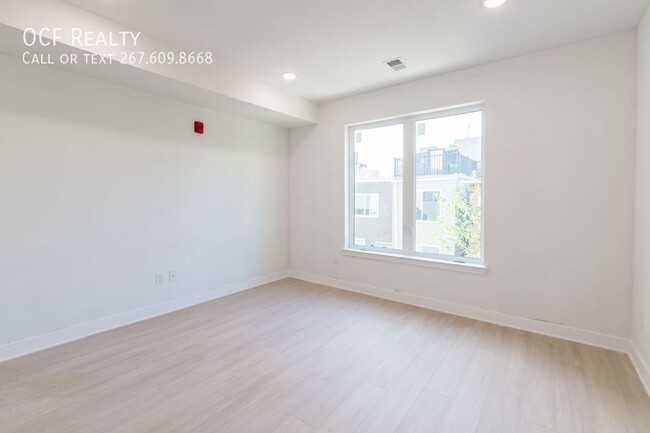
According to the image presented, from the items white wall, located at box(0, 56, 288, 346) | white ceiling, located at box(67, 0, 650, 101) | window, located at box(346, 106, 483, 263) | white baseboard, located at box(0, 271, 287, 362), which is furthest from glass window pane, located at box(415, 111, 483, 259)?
white baseboard, located at box(0, 271, 287, 362)

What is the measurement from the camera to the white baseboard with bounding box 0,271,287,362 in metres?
2.47

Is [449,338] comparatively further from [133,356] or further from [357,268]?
[133,356]

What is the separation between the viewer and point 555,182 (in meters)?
2.81

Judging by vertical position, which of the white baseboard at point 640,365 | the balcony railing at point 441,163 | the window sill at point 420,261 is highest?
the balcony railing at point 441,163

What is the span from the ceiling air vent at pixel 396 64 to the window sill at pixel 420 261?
7.21 feet

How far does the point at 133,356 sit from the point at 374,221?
3082 millimetres

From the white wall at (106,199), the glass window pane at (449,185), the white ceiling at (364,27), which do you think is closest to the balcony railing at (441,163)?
the glass window pane at (449,185)

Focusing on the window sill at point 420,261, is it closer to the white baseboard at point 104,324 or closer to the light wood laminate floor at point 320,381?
the light wood laminate floor at point 320,381

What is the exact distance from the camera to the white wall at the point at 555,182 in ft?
8.40

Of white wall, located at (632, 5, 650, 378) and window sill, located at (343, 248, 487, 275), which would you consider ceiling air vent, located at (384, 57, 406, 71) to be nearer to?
white wall, located at (632, 5, 650, 378)

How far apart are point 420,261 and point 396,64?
7.37 ft

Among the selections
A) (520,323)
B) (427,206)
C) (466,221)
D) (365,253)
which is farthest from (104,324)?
(520,323)

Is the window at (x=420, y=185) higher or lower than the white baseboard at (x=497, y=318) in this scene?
higher

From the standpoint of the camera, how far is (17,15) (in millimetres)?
2039
